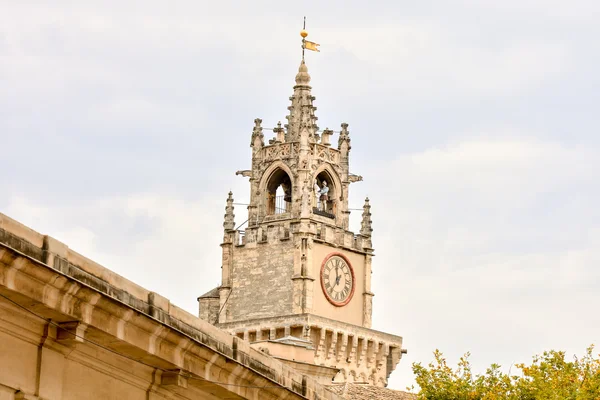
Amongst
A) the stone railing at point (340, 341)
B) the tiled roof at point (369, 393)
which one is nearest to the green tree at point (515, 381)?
the tiled roof at point (369, 393)

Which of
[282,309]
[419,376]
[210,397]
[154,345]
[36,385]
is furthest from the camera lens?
[282,309]

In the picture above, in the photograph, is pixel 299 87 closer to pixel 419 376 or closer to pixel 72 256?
pixel 419 376

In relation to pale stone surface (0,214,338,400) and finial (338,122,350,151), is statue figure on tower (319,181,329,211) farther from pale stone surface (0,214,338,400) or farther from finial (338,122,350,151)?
pale stone surface (0,214,338,400)

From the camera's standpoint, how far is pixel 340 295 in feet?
316

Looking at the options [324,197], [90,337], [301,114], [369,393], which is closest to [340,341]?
[324,197]

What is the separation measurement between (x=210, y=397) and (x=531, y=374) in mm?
26480

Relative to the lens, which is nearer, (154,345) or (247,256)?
(154,345)

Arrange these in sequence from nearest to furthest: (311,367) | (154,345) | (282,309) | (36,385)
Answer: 1. (36,385)
2. (154,345)
3. (311,367)
4. (282,309)

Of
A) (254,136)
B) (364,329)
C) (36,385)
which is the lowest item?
(36,385)

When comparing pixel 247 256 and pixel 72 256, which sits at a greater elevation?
pixel 247 256

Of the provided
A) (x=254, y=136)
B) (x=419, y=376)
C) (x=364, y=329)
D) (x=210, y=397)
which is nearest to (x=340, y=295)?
(x=364, y=329)

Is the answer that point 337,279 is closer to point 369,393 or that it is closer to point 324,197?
point 324,197

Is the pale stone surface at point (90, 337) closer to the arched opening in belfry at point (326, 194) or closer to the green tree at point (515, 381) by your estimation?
the green tree at point (515, 381)

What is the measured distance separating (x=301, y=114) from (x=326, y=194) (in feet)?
13.1
